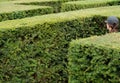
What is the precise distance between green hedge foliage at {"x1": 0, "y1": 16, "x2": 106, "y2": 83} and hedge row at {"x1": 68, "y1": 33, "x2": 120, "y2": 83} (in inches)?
83.8

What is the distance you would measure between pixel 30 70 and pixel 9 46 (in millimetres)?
818

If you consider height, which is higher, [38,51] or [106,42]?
[106,42]

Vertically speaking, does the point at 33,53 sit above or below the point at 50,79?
above

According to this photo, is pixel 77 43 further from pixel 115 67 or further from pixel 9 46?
pixel 9 46

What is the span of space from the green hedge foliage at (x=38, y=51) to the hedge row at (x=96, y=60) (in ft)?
6.98

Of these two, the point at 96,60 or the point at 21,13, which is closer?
the point at 96,60

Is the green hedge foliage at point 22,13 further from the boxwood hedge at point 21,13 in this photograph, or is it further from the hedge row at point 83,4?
the hedge row at point 83,4

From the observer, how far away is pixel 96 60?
5656mm

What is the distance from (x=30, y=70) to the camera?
Result: 27.0 ft

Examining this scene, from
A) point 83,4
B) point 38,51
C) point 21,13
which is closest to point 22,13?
point 21,13

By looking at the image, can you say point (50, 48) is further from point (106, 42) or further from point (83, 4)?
point (83, 4)

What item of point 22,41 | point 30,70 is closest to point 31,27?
point 22,41

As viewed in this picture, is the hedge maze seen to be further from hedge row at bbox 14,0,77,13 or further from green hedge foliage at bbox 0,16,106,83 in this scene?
hedge row at bbox 14,0,77,13

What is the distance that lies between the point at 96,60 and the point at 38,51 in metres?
2.90
